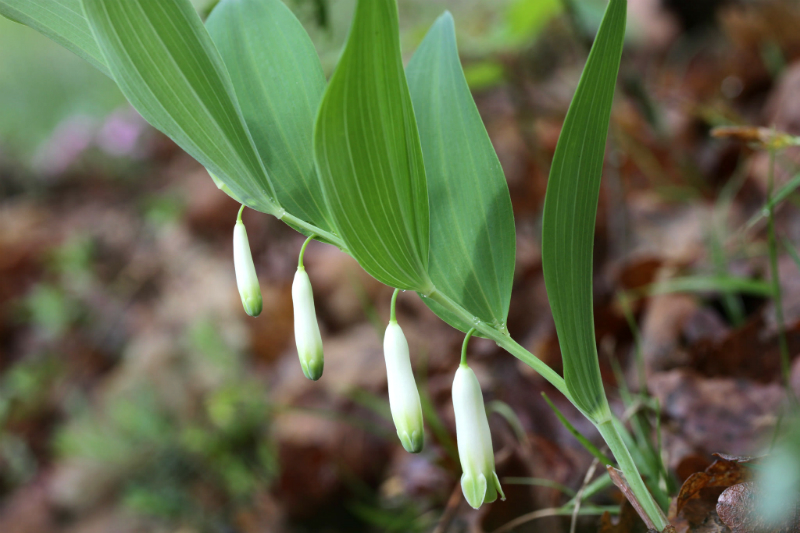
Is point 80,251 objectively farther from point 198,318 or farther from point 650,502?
point 650,502

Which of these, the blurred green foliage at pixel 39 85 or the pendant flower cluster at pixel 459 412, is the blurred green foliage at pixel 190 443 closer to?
the pendant flower cluster at pixel 459 412

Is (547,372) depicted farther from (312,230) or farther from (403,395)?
(312,230)

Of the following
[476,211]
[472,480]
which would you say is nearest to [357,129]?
[476,211]

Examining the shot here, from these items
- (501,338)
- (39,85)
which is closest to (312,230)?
(501,338)

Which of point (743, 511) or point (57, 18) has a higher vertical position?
point (57, 18)

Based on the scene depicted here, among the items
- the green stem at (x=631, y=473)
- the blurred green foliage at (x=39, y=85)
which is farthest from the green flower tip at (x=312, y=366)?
the blurred green foliage at (x=39, y=85)

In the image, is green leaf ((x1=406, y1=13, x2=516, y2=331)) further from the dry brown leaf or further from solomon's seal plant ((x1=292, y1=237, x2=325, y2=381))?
the dry brown leaf
